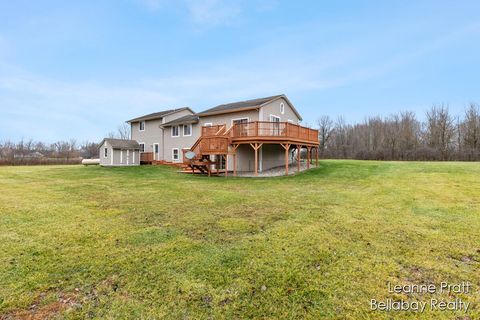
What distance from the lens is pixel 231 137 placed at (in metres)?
15.8

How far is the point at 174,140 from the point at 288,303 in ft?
70.8

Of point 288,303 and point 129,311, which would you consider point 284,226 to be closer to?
point 288,303

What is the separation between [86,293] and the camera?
2961mm

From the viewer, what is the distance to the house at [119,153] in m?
23.8

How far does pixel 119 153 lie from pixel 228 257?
23.4 meters

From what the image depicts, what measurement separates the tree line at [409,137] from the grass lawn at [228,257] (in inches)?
1333

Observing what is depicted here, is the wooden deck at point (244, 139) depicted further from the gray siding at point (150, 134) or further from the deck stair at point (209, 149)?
the gray siding at point (150, 134)

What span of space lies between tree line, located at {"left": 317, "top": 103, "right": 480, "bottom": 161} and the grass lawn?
3385 cm

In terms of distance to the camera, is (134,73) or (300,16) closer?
(300,16)

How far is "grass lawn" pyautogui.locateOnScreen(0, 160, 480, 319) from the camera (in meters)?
2.76

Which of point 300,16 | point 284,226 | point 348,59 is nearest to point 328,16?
point 300,16

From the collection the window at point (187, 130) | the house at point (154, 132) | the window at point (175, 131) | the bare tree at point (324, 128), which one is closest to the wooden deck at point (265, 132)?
the window at point (187, 130)

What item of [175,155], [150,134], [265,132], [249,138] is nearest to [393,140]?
[265,132]

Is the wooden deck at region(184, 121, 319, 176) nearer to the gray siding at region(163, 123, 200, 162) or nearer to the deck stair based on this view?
the deck stair
